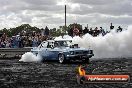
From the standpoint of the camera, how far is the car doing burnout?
24469mm

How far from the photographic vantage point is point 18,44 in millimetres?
32625

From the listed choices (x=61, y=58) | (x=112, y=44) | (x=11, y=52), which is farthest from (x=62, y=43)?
(x=112, y=44)

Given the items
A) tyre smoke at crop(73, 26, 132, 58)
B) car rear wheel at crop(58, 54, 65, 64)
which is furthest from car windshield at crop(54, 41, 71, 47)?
tyre smoke at crop(73, 26, 132, 58)

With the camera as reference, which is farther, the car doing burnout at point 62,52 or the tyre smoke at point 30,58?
the tyre smoke at point 30,58

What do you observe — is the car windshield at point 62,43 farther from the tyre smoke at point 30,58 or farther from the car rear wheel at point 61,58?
the tyre smoke at point 30,58

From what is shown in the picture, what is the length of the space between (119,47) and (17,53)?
8440 millimetres

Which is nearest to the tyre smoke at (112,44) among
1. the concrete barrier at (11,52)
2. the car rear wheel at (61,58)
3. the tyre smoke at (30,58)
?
the concrete barrier at (11,52)

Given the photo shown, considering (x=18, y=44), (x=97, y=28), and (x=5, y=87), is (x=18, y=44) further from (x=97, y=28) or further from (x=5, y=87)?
(x=5, y=87)

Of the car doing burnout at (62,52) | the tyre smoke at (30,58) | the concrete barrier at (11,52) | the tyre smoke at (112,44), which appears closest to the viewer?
the car doing burnout at (62,52)

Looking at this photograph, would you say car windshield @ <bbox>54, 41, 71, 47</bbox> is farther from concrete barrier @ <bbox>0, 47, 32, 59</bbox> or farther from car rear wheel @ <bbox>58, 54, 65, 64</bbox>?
concrete barrier @ <bbox>0, 47, 32, 59</bbox>

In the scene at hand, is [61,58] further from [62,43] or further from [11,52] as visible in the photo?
[11,52]


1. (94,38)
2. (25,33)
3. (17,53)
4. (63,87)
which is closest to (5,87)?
(63,87)

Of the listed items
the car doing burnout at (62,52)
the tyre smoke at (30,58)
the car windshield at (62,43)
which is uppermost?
the car windshield at (62,43)

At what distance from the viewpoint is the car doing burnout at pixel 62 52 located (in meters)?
24.5
